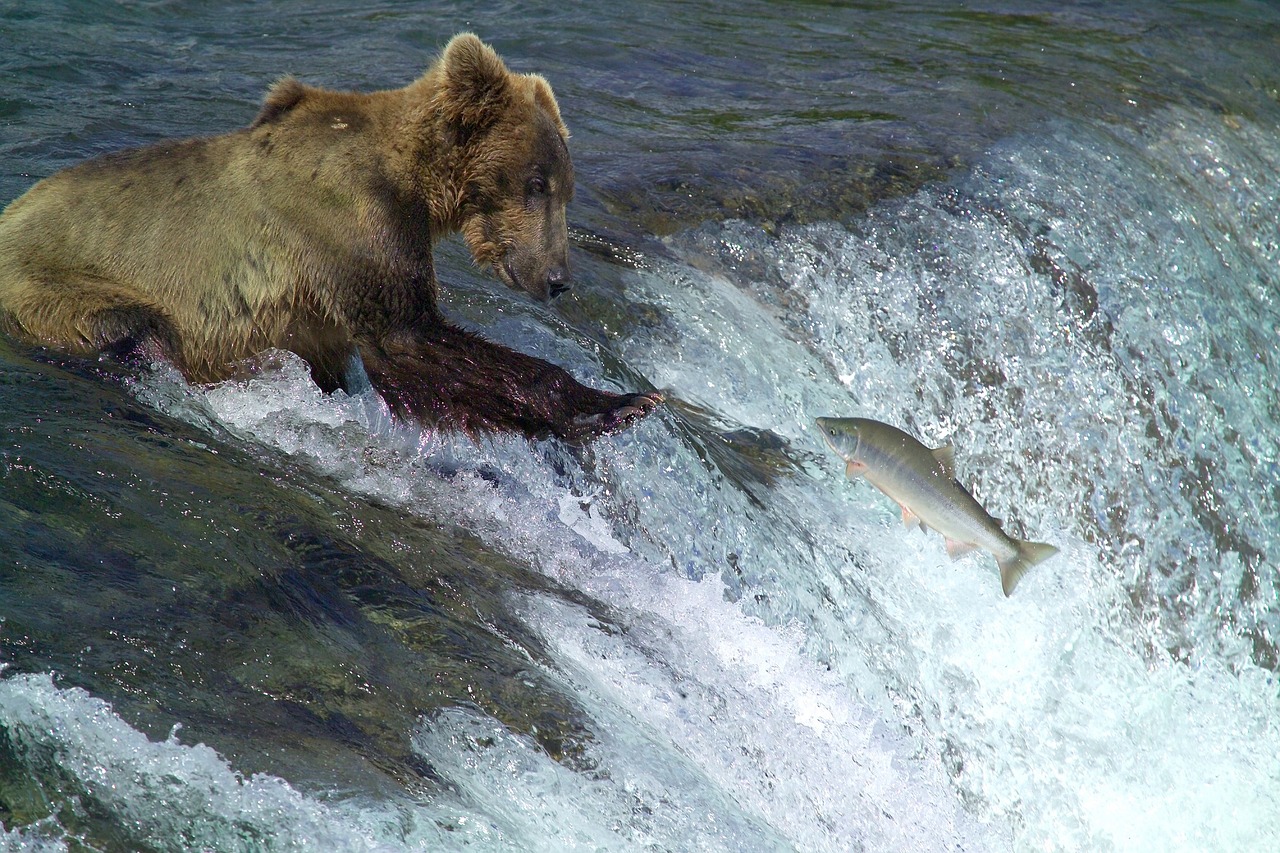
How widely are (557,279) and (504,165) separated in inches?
17.2

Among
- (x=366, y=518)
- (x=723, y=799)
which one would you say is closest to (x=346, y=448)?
(x=366, y=518)

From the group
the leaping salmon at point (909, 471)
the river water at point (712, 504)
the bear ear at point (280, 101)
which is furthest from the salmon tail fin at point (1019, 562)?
the bear ear at point (280, 101)

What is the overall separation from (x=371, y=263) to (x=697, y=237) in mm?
2569

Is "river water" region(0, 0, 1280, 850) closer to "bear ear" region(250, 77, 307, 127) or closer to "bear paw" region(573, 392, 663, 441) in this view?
"bear paw" region(573, 392, 663, 441)

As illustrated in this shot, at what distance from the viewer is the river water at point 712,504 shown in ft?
9.90

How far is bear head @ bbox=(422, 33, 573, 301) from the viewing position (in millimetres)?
4320

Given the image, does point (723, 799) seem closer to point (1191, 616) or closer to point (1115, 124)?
point (1191, 616)

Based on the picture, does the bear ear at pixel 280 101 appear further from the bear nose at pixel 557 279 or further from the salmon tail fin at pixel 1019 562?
the salmon tail fin at pixel 1019 562

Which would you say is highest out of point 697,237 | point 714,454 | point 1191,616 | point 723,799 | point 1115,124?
point 1115,124

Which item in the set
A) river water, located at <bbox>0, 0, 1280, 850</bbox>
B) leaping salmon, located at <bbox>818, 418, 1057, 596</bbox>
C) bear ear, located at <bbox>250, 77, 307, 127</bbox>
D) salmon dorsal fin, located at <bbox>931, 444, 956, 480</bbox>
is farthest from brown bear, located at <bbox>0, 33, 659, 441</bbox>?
salmon dorsal fin, located at <bbox>931, 444, 956, 480</bbox>

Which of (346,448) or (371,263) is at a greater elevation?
(371,263)

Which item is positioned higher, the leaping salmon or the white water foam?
the leaping salmon

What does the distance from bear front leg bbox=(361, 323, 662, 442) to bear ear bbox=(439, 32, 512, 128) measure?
0.74m

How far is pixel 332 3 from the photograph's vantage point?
1037 centimetres
